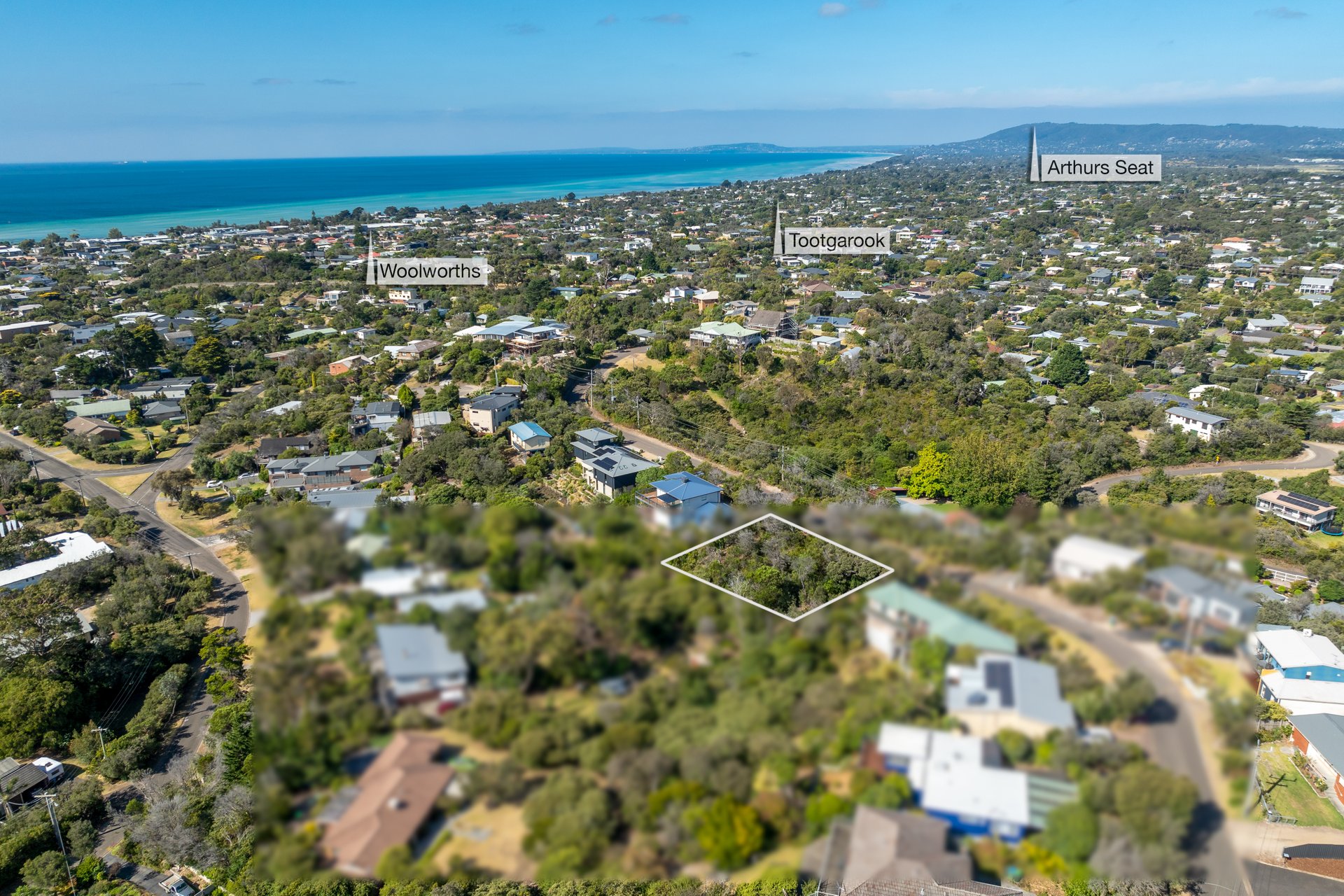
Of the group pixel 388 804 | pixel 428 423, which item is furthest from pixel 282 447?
pixel 388 804

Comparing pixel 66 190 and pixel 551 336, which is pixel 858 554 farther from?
pixel 66 190

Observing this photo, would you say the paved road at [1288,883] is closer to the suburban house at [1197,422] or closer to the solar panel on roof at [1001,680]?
the solar panel on roof at [1001,680]

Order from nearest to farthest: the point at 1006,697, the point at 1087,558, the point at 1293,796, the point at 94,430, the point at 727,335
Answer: the point at 1006,697, the point at 1087,558, the point at 1293,796, the point at 94,430, the point at 727,335

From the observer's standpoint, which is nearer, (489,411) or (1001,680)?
(1001,680)

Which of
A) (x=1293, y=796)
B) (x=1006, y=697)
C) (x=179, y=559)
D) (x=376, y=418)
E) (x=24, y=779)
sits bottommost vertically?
(x=1293, y=796)

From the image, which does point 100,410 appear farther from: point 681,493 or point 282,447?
point 681,493
